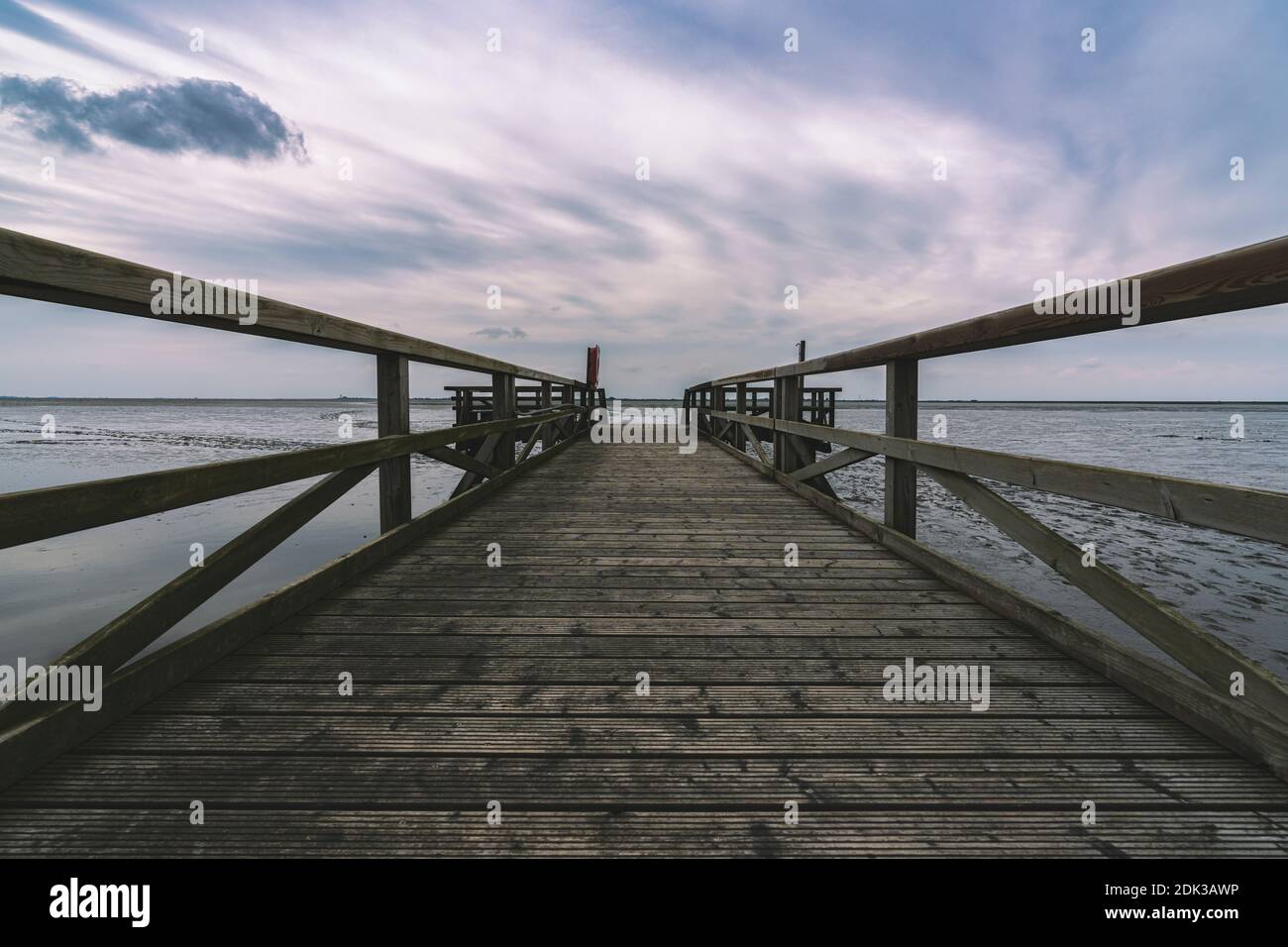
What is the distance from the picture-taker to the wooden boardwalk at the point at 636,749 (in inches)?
51.3

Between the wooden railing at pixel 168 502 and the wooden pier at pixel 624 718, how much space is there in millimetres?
Result: 11

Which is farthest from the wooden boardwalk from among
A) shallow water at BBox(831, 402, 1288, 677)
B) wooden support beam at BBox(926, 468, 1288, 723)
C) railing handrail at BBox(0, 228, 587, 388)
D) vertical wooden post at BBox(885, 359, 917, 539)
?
shallow water at BBox(831, 402, 1288, 677)

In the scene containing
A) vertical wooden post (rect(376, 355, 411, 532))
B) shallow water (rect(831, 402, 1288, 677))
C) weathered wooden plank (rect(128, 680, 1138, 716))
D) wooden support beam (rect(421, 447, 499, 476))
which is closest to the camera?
weathered wooden plank (rect(128, 680, 1138, 716))

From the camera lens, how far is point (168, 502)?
1.79 metres

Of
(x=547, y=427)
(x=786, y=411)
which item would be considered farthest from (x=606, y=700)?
(x=547, y=427)

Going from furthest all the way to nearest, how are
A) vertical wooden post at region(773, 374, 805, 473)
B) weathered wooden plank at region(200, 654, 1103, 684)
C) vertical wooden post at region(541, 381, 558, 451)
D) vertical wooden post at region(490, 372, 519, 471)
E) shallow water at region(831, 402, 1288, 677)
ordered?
→ vertical wooden post at region(541, 381, 558, 451) < vertical wooden post at region(773, 374, 805, 473) < vertical wooden post at region(490, 372, 519, 471) < shallow water at region(831, 402, 1288, 677) < weathered wooden plank at region(200, 654, 1103, 684)

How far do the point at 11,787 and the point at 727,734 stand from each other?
1.83 m

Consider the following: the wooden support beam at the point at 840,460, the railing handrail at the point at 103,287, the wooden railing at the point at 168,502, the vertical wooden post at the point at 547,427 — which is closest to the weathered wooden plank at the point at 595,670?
the wooden railing at the point at 168,502

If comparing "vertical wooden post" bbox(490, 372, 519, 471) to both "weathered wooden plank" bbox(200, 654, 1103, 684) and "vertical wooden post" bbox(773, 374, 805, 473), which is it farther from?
"weathered wooden plank" bbox(200, 654, 1103, 684)

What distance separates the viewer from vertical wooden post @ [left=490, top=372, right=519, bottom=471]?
604 cm

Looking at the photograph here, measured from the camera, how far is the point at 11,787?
1.41 metres

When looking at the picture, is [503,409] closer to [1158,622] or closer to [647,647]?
[647,647]

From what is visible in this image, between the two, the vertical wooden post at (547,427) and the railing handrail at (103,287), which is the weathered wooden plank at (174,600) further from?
the vertical wooden post at (547,427)
